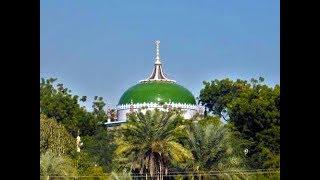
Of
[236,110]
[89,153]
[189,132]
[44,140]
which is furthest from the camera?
[236,110]

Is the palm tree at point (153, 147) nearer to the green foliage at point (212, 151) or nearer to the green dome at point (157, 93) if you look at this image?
the green foliage at point (212, 151)

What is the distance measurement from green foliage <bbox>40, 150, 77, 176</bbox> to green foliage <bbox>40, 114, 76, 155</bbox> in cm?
212

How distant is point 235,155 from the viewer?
2070 cm

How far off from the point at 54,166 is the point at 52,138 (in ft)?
11.4

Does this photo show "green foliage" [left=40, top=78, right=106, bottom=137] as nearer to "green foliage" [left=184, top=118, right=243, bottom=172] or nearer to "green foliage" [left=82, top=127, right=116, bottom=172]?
"green foliage" [left=82, top=127, right=116, bottom=172]

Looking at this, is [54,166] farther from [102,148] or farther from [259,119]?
[259,119]

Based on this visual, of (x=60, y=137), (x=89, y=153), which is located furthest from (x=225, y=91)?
(x=60, y=137)

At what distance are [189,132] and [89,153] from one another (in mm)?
6060

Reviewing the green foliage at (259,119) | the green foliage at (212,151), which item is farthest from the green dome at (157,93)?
the green foliage at (212,151)

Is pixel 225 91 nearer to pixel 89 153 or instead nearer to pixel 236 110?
pixel 236 110

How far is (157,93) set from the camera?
3331cm

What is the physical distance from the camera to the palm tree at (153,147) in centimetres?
1934

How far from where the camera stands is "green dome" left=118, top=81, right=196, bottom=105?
108 ft

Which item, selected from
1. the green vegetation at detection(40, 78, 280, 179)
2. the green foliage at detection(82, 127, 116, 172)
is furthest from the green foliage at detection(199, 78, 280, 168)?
the green foliage at detection(82, 127, 116, 172)
